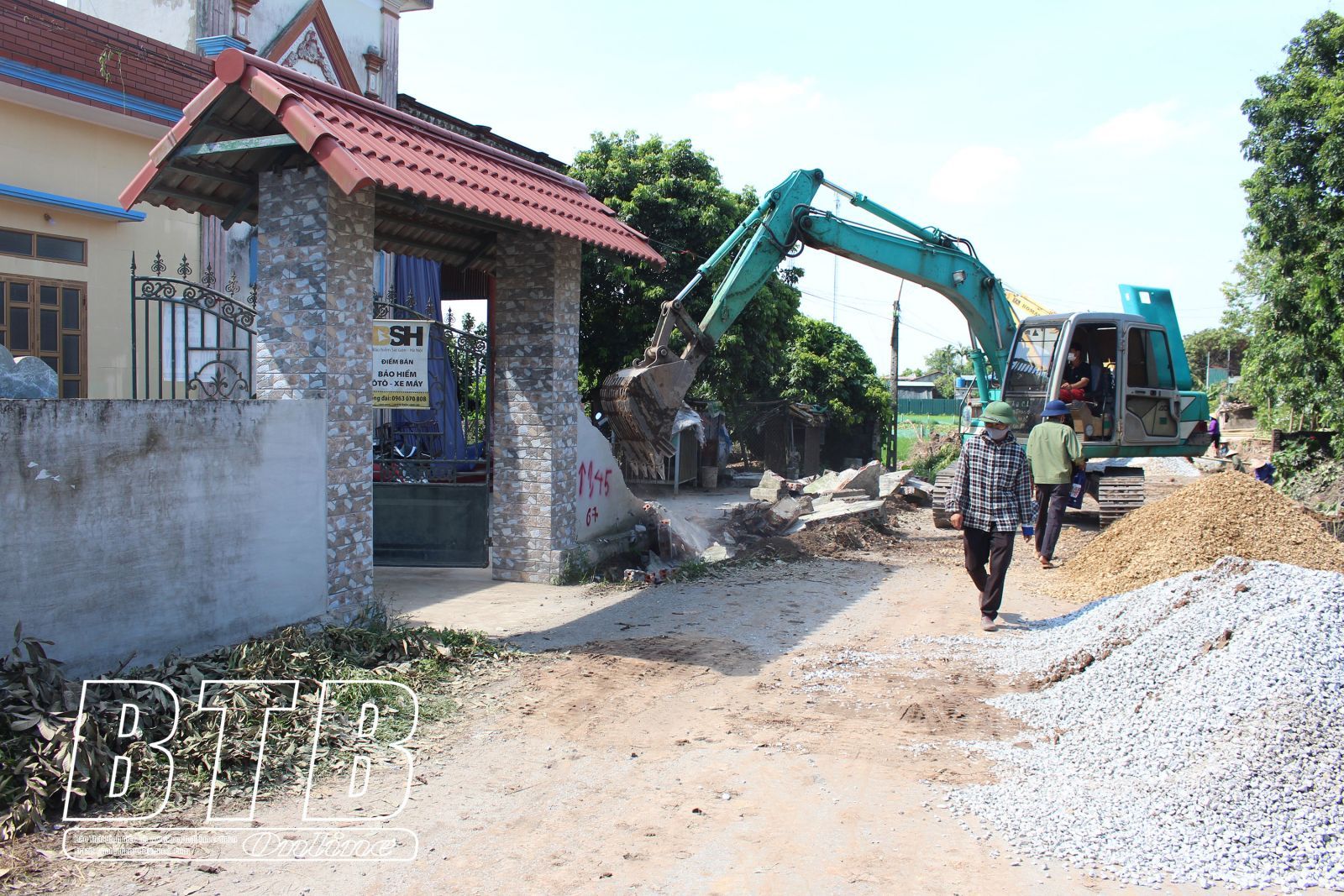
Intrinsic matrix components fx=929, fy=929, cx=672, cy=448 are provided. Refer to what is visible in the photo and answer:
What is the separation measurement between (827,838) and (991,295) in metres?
12.5

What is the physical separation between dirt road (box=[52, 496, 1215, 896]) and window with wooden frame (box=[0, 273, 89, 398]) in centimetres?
677

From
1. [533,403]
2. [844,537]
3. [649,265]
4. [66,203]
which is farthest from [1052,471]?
[66,203]

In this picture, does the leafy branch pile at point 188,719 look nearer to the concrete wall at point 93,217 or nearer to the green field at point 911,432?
the concrete wall at point 93,217

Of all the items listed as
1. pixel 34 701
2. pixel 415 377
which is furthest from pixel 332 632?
pixel 415 377

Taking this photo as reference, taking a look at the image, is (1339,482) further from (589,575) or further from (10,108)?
(10,108)

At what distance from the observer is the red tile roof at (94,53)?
32.2 feet

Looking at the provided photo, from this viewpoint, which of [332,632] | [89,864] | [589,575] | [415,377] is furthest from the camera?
[589,575]

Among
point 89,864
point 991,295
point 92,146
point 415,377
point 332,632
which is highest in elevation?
point 92,146

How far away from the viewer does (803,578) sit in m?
10.4

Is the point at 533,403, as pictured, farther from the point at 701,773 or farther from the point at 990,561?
the point at 701,773

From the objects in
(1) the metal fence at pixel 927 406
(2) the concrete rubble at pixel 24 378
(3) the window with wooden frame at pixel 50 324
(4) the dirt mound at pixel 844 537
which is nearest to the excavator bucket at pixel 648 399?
(4) the dirt mound at pixel 844 537

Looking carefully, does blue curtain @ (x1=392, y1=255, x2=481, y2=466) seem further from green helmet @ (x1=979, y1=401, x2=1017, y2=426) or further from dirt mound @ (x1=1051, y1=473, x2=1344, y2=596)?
dirt mound @ (x1=1051, y1=473, x2=1344, y2=596)

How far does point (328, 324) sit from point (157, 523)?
2031 millimetres

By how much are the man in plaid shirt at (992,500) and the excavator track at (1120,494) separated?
5.51 metres
